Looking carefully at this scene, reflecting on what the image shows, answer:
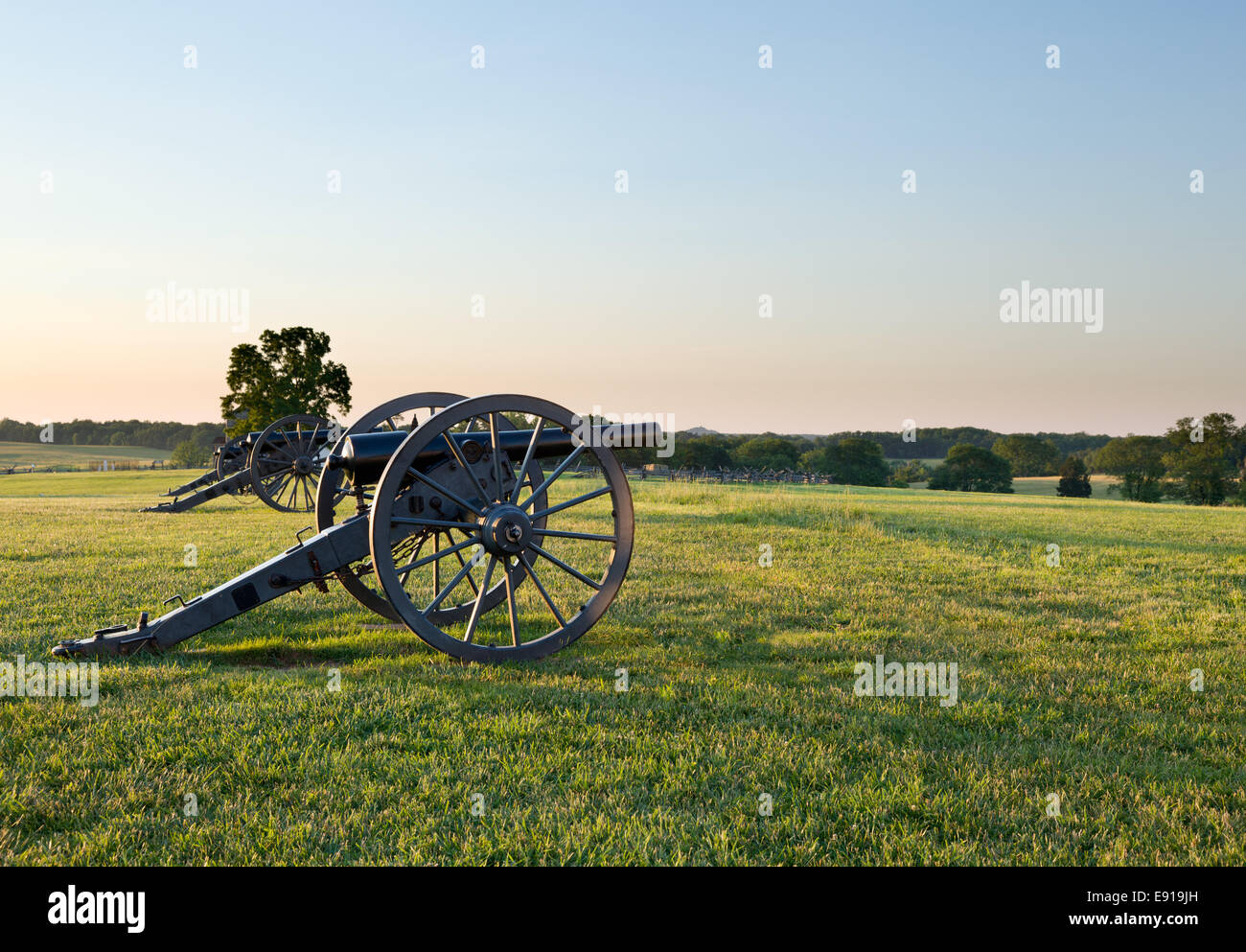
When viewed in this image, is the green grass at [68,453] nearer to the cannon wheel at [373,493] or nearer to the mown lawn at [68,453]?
the mown lawn at [68,453]

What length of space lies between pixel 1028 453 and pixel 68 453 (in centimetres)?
10298

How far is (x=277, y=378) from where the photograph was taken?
40.6 meters

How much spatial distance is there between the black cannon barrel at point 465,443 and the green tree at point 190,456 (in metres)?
60.4

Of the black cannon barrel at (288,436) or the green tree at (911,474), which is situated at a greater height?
the black cannon barrel at (288,436)

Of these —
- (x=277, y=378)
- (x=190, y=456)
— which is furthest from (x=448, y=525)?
(x=190, y=456)

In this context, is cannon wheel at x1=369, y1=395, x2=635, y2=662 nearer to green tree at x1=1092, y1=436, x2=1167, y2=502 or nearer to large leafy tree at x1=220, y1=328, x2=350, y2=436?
large leafy tree at x1=220, y1=328, x2=350, y2=436

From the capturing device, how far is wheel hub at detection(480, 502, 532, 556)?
626 cm

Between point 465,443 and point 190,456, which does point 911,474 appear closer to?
point 190,456

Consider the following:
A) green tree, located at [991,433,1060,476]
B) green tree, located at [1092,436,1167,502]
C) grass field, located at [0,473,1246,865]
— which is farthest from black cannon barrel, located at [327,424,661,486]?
green tree, located at [991,433,1060,476]

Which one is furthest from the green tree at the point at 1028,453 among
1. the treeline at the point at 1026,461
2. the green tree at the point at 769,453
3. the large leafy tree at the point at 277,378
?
the large leafy tree at the point at 277,378

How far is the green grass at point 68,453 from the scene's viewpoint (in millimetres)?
71125

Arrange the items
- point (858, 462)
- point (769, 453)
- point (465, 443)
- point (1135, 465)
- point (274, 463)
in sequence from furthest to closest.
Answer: point (769, 453), point (858, 462), point (1135, 465), point (274, 463), point (465, 443)

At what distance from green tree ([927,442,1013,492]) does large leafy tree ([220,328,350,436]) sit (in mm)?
53887
